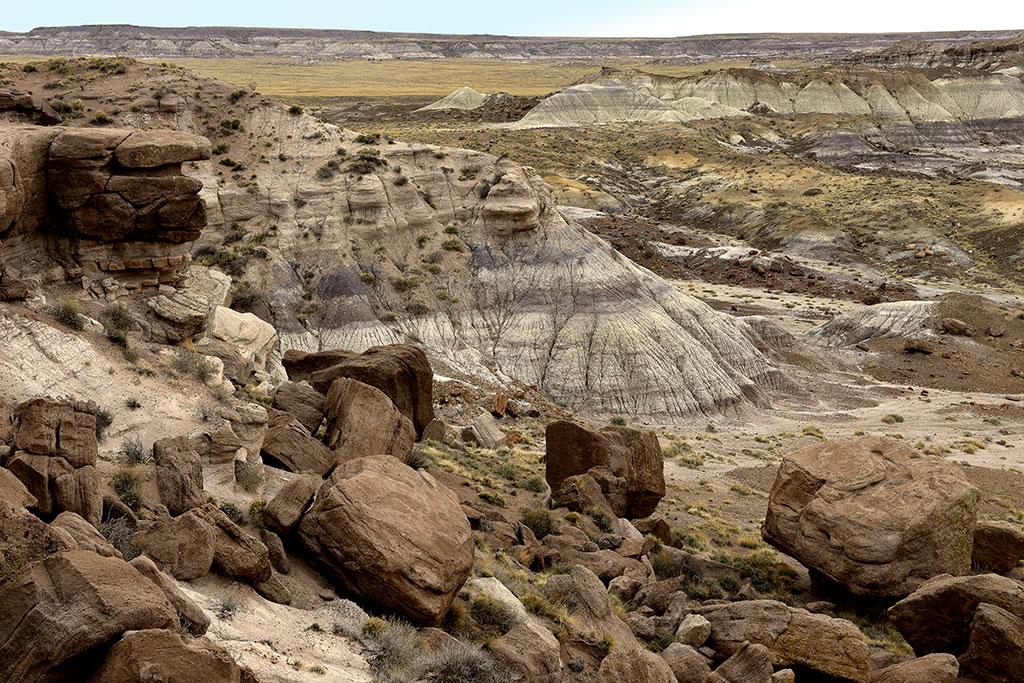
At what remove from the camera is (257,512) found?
1421 centimetres

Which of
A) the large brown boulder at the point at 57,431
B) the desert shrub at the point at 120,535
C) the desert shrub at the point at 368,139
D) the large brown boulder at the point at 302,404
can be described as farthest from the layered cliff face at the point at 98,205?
the desert shrub at the point at 368,139

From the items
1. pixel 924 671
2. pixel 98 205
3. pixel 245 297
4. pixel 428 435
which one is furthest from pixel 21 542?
pixel 245 297

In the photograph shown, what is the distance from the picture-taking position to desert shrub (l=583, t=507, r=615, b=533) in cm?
2220

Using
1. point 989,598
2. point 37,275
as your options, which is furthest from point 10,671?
point 989,598

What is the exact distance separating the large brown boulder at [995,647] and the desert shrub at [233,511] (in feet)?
46.9

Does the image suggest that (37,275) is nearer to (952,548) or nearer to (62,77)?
(952,548)

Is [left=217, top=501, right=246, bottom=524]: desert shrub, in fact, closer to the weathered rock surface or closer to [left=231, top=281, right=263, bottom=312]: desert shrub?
the weathered rock surface

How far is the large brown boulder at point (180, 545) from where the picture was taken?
1095 cm

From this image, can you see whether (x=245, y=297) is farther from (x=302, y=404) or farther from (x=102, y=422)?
(x=102, y=422)

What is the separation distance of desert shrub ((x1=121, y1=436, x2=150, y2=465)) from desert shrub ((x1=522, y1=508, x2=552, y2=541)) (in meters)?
9.79

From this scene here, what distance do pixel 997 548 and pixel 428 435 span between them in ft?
57.0

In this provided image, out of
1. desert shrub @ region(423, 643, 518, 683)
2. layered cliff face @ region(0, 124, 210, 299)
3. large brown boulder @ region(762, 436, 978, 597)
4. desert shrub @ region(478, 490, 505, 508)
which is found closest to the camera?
desert shrub @ region(423, 643, 518, 683)

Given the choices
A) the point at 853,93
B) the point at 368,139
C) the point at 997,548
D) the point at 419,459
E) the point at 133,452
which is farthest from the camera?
the point at 853,93

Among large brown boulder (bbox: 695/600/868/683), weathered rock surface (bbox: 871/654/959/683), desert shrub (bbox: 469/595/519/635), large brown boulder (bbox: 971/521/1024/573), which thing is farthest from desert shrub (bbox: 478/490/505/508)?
large brown boulder (bbox: 971/521/1024/573)
